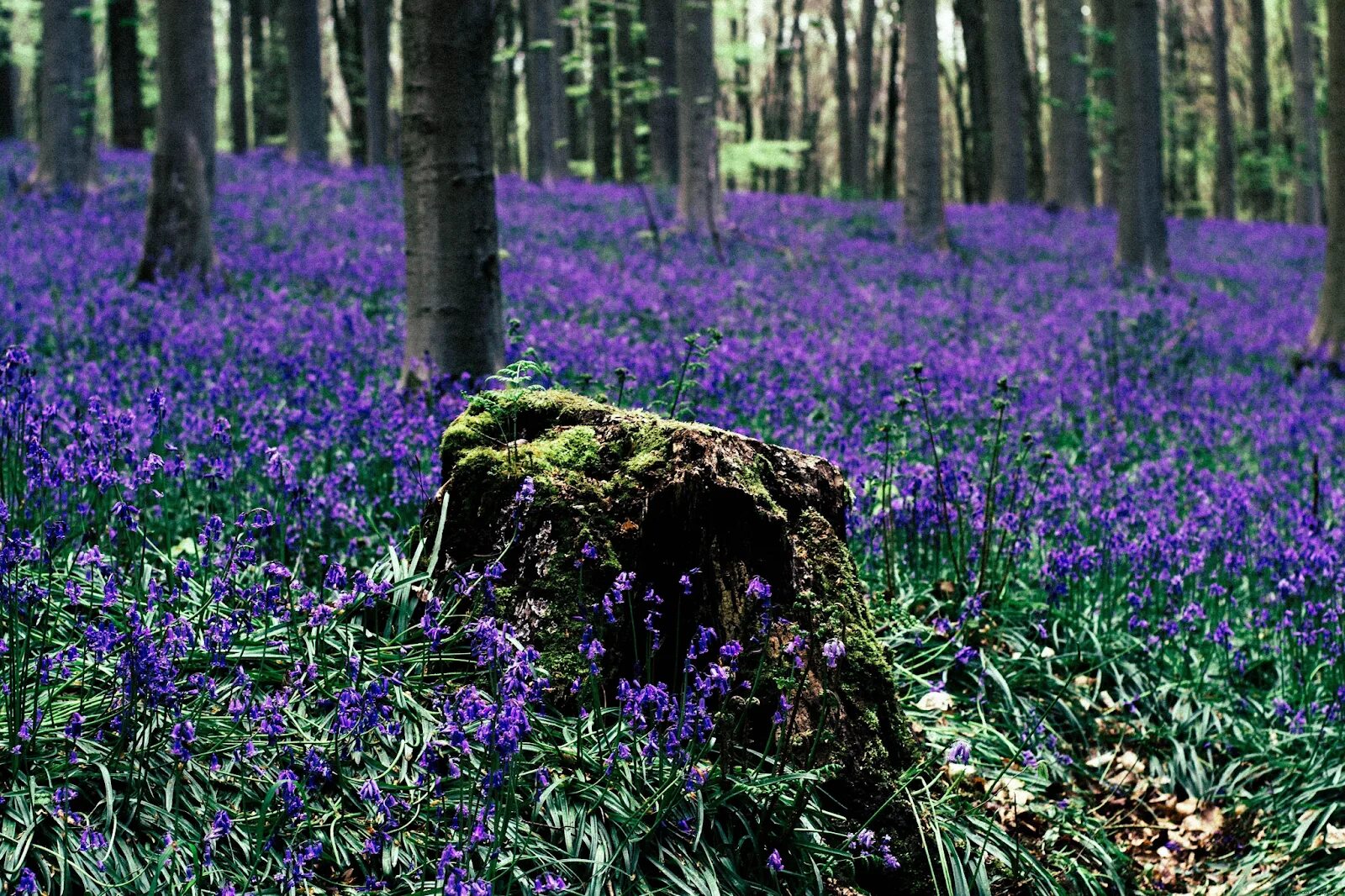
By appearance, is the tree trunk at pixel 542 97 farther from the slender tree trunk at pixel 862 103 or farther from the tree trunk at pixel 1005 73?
the slender tree trunk at pixel 862 103

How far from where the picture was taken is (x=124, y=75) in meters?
23.6

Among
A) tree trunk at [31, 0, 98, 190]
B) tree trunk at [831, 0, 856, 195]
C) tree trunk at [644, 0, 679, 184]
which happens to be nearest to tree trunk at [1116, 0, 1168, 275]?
tree trunk at [644, 0, 679, 184]

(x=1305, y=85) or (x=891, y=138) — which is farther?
(x=891, y=138)

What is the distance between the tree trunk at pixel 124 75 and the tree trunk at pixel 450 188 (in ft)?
65.6

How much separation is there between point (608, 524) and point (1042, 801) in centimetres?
181

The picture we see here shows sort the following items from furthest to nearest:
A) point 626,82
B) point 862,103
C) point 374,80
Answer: point 862,103 < point 626,82 < point 374,80

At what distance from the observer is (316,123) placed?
23141 millimetres

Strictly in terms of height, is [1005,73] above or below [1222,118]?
below

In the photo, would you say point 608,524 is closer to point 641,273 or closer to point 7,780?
point 7,780

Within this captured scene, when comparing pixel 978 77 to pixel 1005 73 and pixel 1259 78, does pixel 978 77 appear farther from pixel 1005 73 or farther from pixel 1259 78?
pixel 1259 78

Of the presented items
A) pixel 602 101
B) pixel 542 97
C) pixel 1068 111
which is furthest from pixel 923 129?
pixel 602 101

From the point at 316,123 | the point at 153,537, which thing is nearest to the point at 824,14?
the point at 316,123

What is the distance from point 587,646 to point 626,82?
25663 millimetres

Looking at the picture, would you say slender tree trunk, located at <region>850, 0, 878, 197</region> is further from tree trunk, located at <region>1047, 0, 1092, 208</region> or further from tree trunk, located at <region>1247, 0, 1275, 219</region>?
tree trunk, located at <region>1247, 0, 1275, 219</region>
